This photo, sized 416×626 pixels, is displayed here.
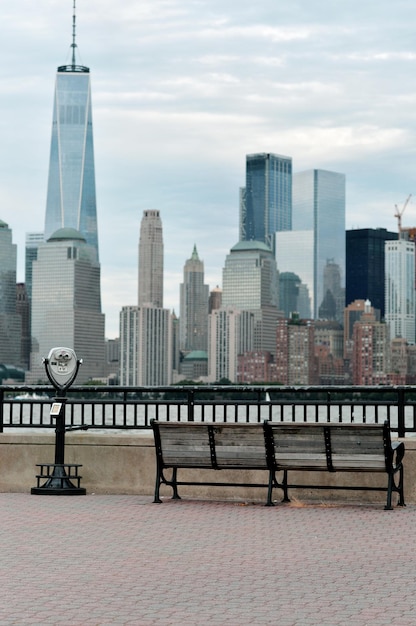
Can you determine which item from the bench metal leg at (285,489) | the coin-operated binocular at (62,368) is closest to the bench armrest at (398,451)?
the bench metal leg at (285,489)

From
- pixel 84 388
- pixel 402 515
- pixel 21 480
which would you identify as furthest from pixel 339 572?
pixel 84 388

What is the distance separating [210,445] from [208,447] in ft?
0.36

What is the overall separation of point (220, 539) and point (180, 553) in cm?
91

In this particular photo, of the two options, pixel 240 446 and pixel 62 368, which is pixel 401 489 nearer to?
pixel 240 446

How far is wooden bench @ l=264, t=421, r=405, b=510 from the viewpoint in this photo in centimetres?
1241

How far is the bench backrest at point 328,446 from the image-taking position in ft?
40.8

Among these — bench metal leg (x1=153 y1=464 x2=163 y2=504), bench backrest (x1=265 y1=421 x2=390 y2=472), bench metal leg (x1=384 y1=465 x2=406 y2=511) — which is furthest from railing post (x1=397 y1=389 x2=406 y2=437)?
bench metal leg (x1=153 y1=464 x2=163 y2=504)

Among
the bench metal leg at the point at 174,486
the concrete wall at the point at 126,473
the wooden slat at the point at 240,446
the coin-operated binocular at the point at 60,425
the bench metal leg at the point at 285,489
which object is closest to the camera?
the wooden slat at the point at 240,446

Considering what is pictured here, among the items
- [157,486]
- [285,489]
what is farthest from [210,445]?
[285,489]

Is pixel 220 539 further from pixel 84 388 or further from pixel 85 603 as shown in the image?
pixel 84 388

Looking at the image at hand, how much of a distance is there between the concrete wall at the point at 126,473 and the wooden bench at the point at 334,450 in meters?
0.36

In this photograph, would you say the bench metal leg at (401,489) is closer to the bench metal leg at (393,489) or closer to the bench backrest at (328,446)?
the bench metal leg at (393,489)

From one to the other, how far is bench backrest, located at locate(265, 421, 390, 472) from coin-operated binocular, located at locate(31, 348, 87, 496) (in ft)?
8.41

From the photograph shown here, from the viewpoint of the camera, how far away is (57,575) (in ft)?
27.5
